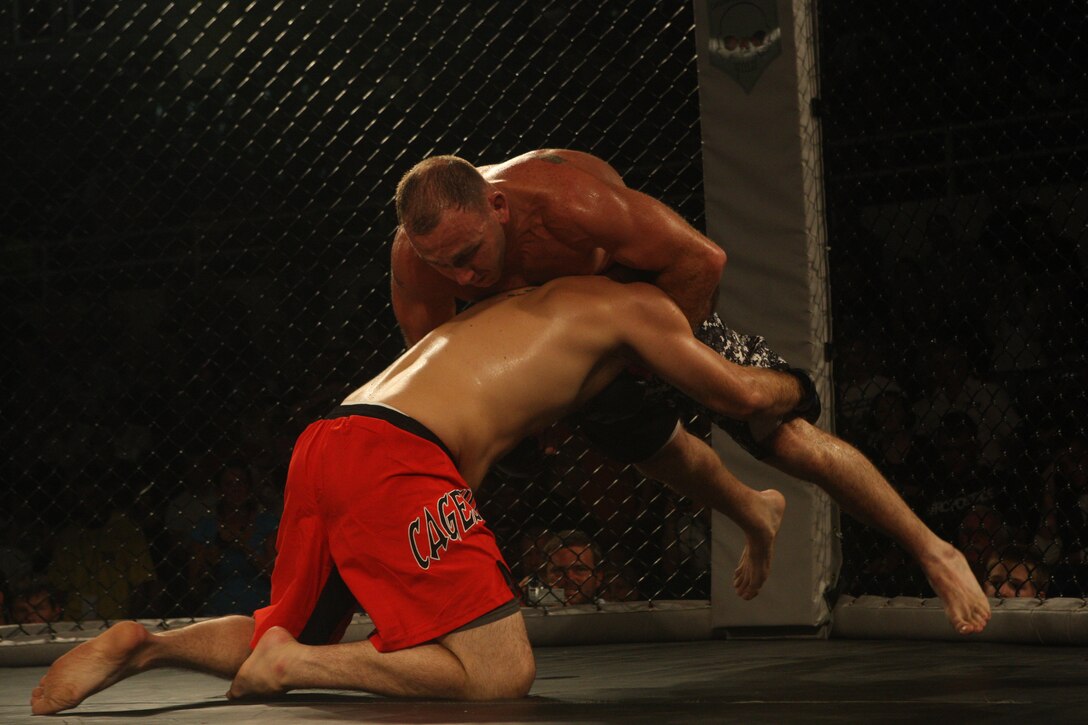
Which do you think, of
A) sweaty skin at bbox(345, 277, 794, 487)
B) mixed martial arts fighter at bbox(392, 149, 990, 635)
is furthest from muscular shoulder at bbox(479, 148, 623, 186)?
sweaty skin at bbox(345, 277, 794, 487)

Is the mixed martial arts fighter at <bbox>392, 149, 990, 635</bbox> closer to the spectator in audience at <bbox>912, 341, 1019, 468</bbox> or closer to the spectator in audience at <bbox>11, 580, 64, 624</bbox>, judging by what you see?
the spectator in audience at <bbox>912, 341, 1019, 468</bbox>

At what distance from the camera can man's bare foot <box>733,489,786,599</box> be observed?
2.45m

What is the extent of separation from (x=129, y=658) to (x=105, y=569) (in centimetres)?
242

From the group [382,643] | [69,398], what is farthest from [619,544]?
[69,398]

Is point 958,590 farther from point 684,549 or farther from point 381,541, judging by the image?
point 684,549

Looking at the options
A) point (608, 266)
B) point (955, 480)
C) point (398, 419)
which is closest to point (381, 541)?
point (398, 419)

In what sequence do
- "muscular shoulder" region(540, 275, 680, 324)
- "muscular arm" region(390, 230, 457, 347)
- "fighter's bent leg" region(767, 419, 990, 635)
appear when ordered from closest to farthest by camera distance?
"muscular shoulder" region(540, 275, 680, 324)
"fighter's bent leg" region(767, 419, 990, 635)
"muscular arm" region(390, 230, 457, 347)

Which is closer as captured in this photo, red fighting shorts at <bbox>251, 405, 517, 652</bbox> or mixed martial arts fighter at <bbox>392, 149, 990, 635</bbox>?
red fighting shorts at <bbox>251, 405, 517, 652</bbox>

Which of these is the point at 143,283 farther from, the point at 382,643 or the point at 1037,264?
the point at 382,643

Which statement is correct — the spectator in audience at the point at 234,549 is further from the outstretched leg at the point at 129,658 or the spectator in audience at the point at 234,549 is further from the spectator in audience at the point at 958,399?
the spectator in audience at the point at 958,399

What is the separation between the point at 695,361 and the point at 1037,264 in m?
2.09

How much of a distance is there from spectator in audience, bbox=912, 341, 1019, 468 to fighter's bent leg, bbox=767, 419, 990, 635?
1280 millimetres

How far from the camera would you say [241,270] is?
5332 mm

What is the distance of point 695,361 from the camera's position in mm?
2049
